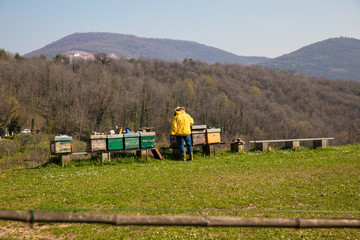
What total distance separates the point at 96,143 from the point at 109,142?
0.68 m

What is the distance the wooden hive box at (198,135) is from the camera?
66.6 ft

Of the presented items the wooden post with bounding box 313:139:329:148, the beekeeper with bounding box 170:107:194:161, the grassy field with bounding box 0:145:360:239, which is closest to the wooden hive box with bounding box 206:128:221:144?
the beekeeper with bounding box 170:107:194:161

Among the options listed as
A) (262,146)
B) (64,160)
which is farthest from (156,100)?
(64,160)

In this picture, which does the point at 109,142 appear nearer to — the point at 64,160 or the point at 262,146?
the point at 64,160

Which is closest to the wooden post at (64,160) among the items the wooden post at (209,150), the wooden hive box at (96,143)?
the wooden hive box at (96,143)

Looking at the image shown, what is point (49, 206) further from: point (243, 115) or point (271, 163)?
point (243, 115)

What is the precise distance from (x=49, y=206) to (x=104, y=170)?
6.45 meters

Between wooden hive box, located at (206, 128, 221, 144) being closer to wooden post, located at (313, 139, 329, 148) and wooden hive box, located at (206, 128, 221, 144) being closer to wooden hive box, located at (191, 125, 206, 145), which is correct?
wooden hive box, located at (191, 125, 206, 145)

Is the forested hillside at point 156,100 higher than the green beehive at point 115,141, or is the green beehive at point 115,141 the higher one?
the forested hillside at point 156,100

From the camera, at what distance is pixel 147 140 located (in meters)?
19.2

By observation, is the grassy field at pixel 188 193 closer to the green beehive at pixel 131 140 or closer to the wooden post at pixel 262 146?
the green beehive at pixel 131 140

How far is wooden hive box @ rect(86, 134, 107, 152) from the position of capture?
17872 mm

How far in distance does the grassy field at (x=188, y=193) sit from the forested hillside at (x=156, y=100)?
94.2 feet

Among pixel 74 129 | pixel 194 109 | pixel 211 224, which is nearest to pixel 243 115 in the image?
pixel 194 109
